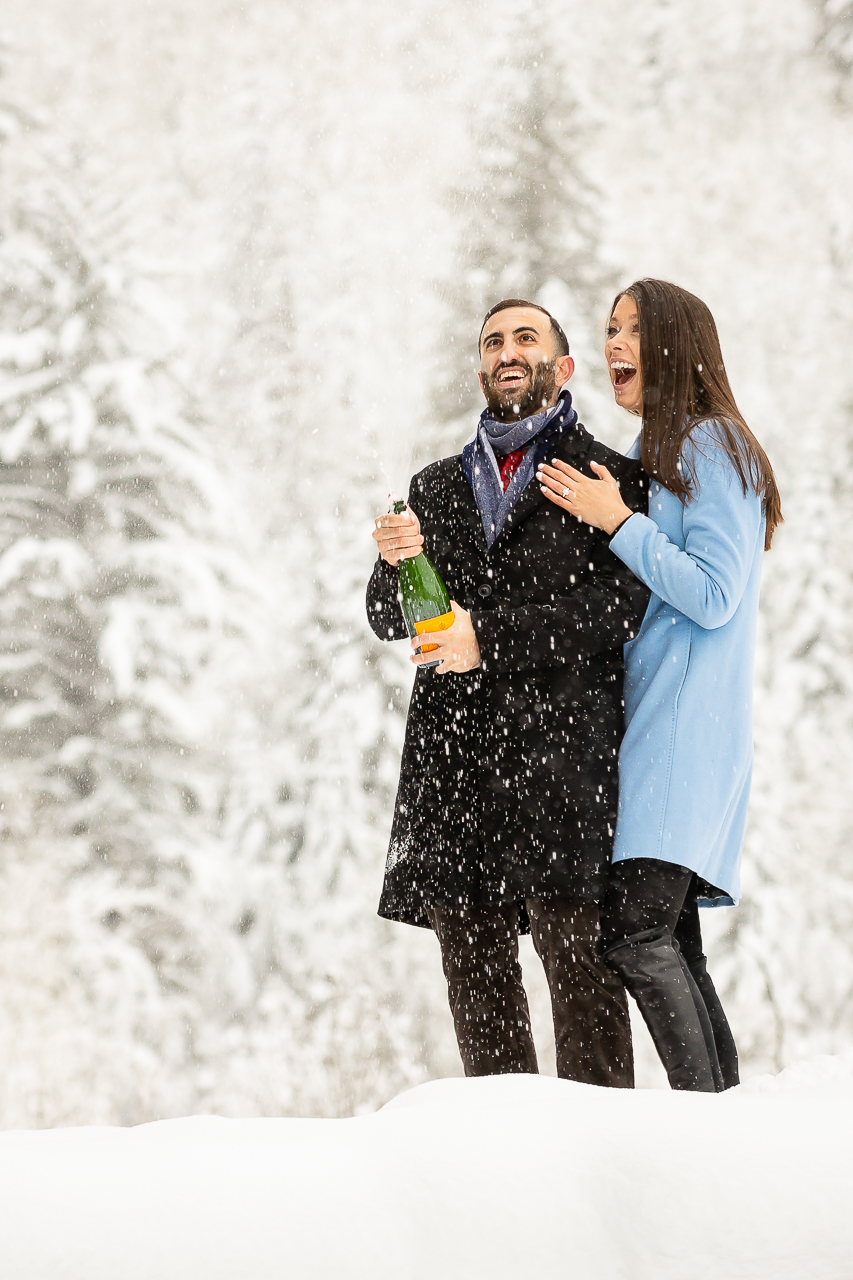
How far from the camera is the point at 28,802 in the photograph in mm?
6719

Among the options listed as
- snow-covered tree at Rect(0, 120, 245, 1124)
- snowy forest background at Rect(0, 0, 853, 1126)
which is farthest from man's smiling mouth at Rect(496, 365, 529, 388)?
snow-covered tree at Rect(0, 120, 245, 1124)

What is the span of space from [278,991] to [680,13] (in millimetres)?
6848

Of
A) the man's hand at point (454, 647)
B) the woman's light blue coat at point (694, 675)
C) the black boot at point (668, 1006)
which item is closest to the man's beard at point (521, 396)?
→ the woman's light blue coat at point (694, 675)

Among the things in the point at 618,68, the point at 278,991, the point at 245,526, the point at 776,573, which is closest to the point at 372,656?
the point at 245,526

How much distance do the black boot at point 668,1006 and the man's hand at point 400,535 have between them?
948 millimetres

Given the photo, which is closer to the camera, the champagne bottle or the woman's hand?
the woman's hand

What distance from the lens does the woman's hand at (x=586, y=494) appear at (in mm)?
2602

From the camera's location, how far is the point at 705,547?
2529 mm

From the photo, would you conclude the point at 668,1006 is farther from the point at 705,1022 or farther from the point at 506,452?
the point at 506,452

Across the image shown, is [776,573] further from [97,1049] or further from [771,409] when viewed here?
[97,1049]

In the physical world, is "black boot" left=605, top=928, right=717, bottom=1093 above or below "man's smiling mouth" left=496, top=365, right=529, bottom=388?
below

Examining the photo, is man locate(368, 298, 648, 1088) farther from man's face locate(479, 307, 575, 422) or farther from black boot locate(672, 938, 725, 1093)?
Result: black boot locate(672, 938, 725, 1093)

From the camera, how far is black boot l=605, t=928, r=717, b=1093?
235cm

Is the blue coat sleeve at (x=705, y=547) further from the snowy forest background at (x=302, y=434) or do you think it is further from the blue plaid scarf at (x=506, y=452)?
the snowy forest background at (x=302, y=434)
